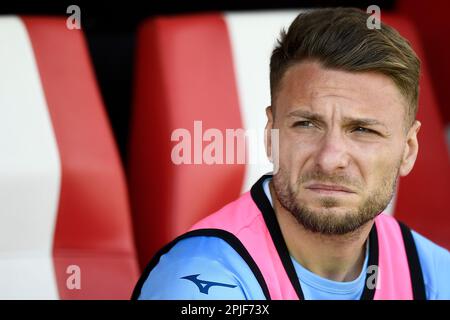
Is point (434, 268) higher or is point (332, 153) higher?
point (332, 153)

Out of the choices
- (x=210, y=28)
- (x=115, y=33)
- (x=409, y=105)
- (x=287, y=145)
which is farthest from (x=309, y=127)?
(x=115, y=33)

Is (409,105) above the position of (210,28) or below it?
below

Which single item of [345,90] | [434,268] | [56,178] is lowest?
[434,268]

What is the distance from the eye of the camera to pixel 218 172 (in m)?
1.61

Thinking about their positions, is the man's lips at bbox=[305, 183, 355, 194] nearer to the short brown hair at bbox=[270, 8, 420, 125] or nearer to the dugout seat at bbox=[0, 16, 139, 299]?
the short brown hair at bbox=[270, 8, 420, 125]

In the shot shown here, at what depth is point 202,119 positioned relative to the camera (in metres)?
1.61

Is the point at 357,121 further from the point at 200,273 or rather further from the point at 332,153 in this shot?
the point at 200,273

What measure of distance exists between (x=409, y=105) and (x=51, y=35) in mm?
657

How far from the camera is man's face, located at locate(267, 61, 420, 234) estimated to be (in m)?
1.11

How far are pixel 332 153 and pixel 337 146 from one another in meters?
0.01

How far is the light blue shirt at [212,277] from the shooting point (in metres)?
1.08

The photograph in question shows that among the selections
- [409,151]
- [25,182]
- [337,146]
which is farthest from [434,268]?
[25,182]
